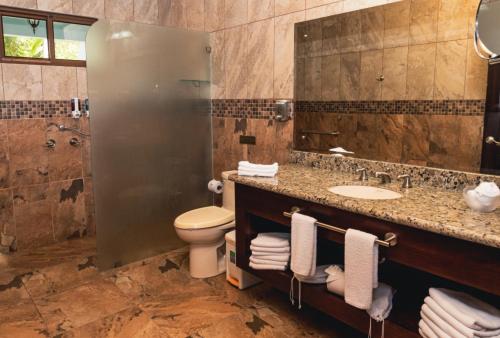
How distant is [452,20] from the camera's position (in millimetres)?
1964

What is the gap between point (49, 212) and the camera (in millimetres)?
3451

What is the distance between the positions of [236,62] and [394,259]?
2.13 meters

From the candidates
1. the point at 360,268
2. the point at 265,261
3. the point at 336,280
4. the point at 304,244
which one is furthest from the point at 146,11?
the point at 360,268

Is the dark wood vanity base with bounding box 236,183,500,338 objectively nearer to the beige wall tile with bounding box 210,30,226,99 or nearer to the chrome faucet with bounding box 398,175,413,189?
the chrome faucet with bounding box 398,175,413,189

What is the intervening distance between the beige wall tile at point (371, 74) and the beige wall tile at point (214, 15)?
1426 millimetres

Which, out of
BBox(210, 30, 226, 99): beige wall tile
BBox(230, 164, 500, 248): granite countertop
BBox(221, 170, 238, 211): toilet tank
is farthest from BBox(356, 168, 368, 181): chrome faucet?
BBox(210, 30, 226, 99): beige wall tile

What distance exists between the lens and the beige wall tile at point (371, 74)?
228cm

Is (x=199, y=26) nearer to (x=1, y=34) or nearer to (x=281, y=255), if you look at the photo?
(x=1, y=34)

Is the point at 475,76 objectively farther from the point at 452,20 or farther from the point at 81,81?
the point at 81,81

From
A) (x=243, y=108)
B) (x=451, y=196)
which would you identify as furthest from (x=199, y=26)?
(x=451, y=196)

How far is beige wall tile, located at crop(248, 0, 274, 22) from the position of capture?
2.85 m

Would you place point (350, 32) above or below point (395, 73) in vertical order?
above

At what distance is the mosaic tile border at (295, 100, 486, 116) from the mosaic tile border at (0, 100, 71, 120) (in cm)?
203

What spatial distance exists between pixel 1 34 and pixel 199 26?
157 centimetres
